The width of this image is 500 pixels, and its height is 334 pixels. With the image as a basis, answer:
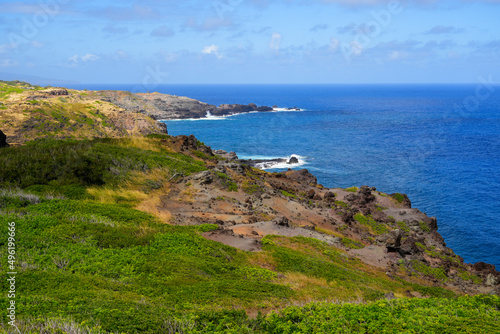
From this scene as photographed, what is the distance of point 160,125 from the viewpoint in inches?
Answer: 3541

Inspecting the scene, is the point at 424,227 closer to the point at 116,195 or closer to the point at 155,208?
the point at 155,208

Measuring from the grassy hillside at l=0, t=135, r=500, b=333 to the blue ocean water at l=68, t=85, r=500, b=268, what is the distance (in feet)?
90.4

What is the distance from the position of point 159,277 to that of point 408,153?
79.1 m

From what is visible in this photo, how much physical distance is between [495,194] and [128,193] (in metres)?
53.2

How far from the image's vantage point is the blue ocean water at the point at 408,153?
46438mm

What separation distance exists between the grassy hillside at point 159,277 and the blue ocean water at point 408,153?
2756 centimetres

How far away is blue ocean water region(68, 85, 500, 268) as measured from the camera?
152 ft

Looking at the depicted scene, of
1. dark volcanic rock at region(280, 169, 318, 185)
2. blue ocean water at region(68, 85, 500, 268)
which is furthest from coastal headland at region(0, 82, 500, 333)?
blue ocean water at region(68, 85, 500, 268)

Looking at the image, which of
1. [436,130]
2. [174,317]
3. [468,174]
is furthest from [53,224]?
[436,130]

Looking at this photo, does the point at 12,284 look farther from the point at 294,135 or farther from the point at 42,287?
the point at 294,135

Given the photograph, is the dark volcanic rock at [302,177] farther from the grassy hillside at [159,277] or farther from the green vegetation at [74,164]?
the grassy hillside at [159,277]

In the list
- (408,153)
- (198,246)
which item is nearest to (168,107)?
(408,153)

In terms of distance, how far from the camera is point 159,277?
1413 cm

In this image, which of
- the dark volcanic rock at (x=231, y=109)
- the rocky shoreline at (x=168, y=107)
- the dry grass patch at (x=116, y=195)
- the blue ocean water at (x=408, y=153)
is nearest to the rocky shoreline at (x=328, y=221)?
the dry grass patch at (x=116, y=195)
